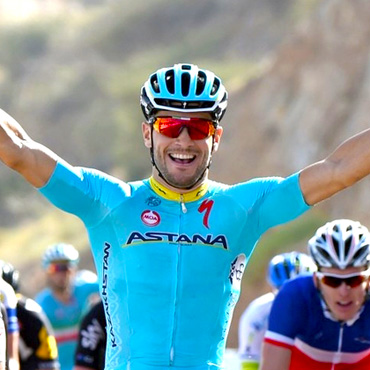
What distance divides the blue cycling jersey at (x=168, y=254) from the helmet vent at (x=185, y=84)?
0.46 meters

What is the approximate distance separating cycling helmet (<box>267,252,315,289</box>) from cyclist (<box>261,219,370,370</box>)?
319 centimetres

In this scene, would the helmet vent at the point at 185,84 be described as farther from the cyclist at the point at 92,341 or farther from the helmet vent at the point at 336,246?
the cyclist at the point at 92,341

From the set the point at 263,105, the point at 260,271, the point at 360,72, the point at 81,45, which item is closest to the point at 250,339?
the point at 260,271

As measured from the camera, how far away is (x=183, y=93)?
234 inches

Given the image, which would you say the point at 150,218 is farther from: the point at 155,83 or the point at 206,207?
the point at 155,83

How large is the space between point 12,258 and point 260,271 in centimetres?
1605

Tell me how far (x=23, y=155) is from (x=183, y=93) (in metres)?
0.83

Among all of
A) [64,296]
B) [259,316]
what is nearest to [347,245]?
[259,316]

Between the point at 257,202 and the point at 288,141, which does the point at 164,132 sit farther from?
the point at 288,141

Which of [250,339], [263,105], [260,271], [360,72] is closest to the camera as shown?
[250,339]

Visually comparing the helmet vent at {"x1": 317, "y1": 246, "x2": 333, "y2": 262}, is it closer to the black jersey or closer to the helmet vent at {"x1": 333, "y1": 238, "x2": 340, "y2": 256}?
the helmet vent at {"x1": 333, "y1": 238, "x2": 340, "y2": 256}

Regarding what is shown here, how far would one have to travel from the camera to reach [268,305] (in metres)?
10.4

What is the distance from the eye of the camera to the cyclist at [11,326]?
8.67 m

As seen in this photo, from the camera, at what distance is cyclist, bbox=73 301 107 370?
374 inches
